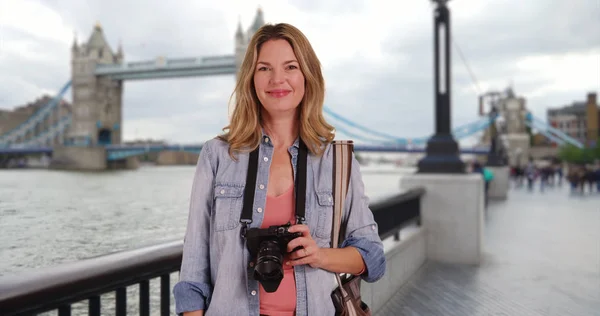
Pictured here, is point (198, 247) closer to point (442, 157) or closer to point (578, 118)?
point (442, 157)

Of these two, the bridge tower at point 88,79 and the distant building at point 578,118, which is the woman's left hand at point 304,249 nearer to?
the bridge tower at point 88,79

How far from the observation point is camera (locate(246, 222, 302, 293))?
3.06 ft

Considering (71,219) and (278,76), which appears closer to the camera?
(278,76)

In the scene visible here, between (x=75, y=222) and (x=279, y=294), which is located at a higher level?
(x=75, y=222)

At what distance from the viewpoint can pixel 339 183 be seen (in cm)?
118

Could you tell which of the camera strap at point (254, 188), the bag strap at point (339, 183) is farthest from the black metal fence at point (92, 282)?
the bag strap at point (339, 183)

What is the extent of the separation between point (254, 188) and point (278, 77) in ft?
0.88

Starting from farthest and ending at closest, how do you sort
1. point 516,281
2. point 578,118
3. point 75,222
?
point 578,118, point 516,281, point 75,222

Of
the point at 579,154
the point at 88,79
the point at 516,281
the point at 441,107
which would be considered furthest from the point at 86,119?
the point at 579,154

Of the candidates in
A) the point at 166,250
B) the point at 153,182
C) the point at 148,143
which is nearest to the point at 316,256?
the point at 166,250

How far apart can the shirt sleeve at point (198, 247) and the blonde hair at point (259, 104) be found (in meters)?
0.09

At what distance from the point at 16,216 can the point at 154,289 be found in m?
0.54

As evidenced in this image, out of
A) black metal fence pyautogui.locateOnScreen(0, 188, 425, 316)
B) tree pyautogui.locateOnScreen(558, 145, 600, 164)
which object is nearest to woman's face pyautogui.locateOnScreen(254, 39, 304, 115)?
black metal fence pyautogui.locateOnScreen(0, 188, 425, 316)

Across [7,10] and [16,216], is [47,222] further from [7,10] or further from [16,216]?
[7,10]
